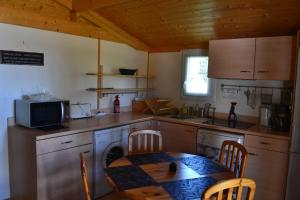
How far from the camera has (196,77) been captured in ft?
12.4

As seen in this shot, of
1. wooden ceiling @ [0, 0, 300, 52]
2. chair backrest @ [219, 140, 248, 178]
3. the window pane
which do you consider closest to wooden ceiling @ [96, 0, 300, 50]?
wooden ceiling @ [0, 0, 300, 52]

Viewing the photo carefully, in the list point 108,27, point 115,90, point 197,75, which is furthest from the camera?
point 197,75

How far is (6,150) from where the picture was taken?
262cm

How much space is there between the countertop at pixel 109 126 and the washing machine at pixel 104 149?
3.3 inches

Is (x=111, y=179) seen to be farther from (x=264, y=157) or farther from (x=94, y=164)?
(x=264, y=157)

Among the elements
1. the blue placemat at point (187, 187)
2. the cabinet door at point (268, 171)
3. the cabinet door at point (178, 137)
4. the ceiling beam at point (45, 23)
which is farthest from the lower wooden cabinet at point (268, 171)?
the ceiling beam at point (45, 23)

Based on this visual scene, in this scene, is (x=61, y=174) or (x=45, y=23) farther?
(x=45, y=23)

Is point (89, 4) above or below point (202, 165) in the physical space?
above

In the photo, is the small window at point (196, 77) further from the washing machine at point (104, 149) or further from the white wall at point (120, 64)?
the washing machine at point (104, 149)

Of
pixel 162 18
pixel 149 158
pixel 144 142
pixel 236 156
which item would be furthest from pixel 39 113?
pixel 236 156

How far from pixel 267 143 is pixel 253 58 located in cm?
98

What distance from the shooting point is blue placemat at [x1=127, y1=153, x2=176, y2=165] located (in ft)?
6.73

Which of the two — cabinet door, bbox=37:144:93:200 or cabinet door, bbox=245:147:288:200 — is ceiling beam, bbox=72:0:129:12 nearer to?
cabinet door, bbox=37:144:93:200

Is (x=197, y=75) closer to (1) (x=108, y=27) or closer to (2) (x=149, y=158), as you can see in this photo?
(1) (x=108, y=27)
